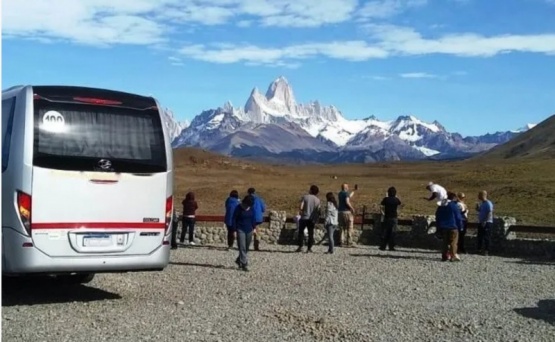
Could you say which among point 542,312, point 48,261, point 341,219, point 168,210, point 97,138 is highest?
point 97,138

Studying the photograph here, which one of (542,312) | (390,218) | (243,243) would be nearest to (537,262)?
(390,218)

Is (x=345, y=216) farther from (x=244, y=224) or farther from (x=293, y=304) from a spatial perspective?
(x=293, y=304)

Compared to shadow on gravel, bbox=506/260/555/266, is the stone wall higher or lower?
higher

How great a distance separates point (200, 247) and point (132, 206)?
37.2 feet

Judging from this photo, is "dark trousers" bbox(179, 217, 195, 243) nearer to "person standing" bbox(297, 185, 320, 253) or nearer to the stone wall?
the stone wall

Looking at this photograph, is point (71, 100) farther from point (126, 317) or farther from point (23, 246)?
point (126, 317)

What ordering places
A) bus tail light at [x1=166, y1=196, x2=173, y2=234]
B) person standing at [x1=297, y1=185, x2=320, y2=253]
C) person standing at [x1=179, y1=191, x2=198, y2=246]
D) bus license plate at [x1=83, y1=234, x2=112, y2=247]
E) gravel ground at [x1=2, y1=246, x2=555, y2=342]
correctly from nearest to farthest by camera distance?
gravel ground at [x1=2, y1=246, x2=555, y2=342]
bus license plate at [x1=83, y1=234, x2=112, y2=247]
bus tail light at [x1=166, y1=196, x2=173, y2=234]
person standing at [x1=297, y1=185, x2=320, y2=253]
person standing at [x1=179, y1=191, x2=198, y2=246]

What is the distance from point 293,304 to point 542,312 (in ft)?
12.0

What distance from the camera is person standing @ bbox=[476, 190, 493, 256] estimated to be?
20.5 metres

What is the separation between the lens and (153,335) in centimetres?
861

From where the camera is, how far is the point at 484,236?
20.7 metres

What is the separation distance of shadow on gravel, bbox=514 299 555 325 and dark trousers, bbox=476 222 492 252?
8.64 meters

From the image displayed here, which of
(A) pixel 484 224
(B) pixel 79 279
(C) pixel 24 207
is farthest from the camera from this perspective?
(A) pixel 484 224

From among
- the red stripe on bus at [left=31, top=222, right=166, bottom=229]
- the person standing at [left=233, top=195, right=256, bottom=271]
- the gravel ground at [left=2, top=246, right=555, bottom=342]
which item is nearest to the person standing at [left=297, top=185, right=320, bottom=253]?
the gravel ground at [left=2, top=246, right=555, bottom=342]
